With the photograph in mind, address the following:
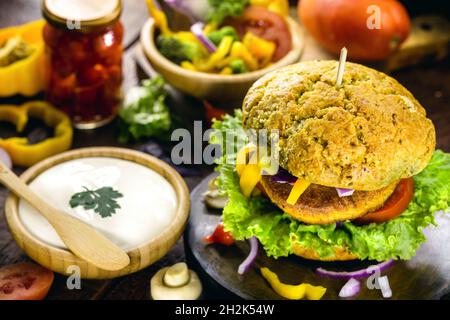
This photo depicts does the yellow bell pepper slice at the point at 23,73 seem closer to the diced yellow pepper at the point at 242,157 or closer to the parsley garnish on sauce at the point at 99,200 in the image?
the parsley garnish on sauce at the point at 99,200

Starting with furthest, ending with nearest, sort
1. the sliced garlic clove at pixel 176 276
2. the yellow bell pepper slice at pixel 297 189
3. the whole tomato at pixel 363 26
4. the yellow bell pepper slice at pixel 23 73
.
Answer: the whole tomato at pixel 363 26 → the yellow bell pepper slice at pixel 23 73 → the sliced garlic clove at pixel 176 276 → the yellow bell pepper slice at pixel 297 189

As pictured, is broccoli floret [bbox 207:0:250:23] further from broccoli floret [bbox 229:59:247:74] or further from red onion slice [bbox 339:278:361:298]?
red onion slice [bbox 339:278:361:298]

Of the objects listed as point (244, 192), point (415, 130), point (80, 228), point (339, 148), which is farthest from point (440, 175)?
point (80, 228)

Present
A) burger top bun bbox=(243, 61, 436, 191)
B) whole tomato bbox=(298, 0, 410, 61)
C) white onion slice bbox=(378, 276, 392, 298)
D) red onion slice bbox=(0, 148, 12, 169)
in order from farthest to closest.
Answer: whole tomato bbox=(298, 0, 410, 61)
red onion slice bbox=(0, 148, 12, 169)
white onion slice bbox=(378, 276, 392, 298)
burger top bun bbox=(243, 61, 436, 191)

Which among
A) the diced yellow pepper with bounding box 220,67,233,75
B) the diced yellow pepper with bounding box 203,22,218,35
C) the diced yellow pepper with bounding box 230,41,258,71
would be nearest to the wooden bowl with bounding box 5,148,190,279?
the diced yellow pepper with bounding box 220,67,233,75

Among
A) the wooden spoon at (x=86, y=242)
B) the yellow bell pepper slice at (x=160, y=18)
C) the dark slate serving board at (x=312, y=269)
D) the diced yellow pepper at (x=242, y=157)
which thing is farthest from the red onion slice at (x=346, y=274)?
the yellow bell pepper slice at (x=160, y=18)

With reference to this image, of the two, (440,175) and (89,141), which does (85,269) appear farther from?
(440,175)
